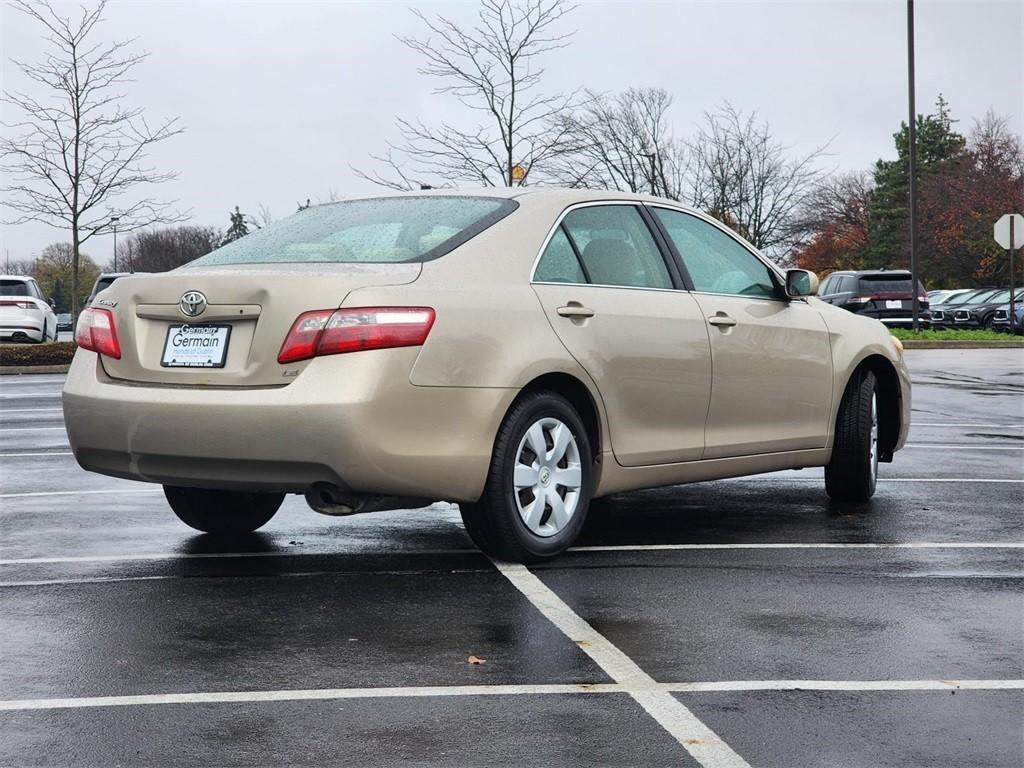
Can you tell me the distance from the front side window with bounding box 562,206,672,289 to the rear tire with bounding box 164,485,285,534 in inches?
73.4

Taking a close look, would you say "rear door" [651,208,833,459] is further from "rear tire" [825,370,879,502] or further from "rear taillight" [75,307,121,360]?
"rear taillight" [75,307,121,360]

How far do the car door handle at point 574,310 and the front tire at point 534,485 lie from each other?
1.17 ft

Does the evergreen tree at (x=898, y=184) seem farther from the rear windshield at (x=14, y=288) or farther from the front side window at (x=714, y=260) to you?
the front side window at (x=714, y=260)

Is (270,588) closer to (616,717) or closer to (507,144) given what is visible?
(616,717)

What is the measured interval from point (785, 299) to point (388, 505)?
115 inches

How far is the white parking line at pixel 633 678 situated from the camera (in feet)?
12.5

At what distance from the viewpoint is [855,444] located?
8.30m

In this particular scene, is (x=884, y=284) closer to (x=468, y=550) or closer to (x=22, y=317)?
(x=22, y=317)

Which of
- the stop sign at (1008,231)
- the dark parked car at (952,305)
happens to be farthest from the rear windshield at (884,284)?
the dark parked car at (952,305)

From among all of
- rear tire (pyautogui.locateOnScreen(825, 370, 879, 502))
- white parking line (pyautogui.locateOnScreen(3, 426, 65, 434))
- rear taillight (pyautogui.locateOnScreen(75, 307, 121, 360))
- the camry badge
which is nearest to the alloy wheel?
the camry badge

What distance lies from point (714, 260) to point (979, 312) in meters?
44.6

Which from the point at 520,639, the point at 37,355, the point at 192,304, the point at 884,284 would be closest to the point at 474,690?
the point at 520,639

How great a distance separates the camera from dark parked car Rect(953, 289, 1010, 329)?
4950 cm

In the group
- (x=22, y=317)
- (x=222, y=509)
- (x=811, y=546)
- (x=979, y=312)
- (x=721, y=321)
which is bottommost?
(x=979, y=312)
